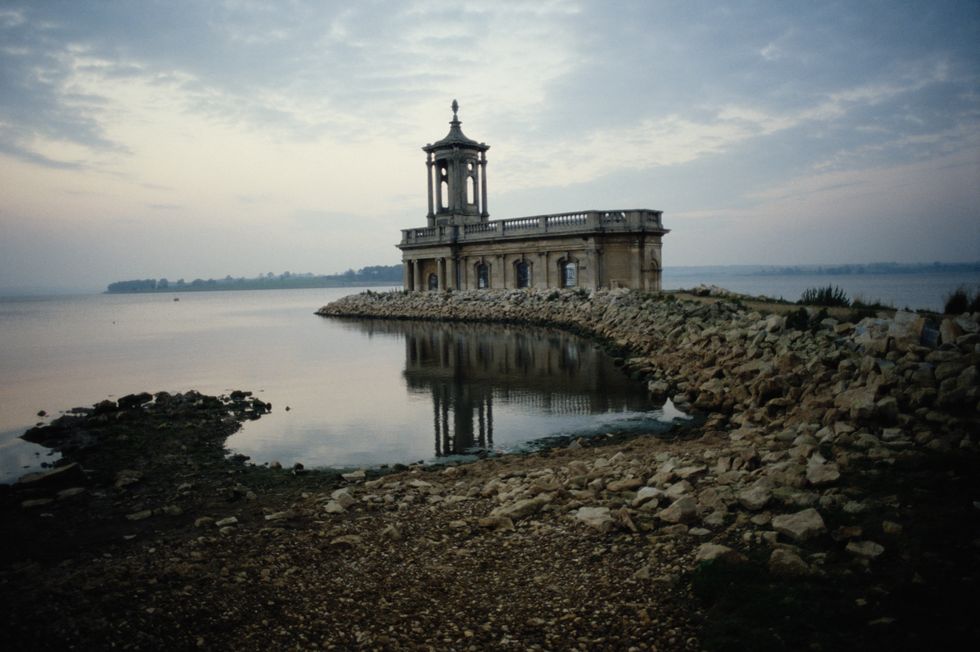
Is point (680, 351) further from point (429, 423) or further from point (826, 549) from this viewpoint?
point (826, 549)

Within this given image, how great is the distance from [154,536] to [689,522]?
6695 mm

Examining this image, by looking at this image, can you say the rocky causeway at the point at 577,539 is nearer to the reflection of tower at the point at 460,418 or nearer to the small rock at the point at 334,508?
the small rock at the point at 334,508

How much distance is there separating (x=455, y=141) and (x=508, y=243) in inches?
429

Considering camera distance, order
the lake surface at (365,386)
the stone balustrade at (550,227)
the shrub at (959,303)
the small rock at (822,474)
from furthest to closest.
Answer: the stone balustrade at (550,227)
the shrub at (959,303)
the lake surface at (365,386)
the small rock at (822,474)

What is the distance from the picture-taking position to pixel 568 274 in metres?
42.7

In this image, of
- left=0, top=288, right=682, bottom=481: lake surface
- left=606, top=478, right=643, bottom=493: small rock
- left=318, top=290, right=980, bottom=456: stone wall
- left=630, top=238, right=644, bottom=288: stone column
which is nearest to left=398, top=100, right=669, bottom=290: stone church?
left=630, top=238, right=644, bottom=288: stone column

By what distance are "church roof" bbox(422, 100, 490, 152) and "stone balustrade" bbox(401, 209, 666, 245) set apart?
664cm

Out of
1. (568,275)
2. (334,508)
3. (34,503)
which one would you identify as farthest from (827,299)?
(34,503)

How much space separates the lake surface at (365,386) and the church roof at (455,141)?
17.8 meters

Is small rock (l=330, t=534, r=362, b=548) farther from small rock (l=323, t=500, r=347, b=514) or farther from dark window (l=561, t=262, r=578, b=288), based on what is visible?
dark window (l=561, t=262, r=578, b=288)

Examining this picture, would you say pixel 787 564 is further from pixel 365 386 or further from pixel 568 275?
pixel 568 275

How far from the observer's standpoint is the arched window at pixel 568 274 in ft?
138

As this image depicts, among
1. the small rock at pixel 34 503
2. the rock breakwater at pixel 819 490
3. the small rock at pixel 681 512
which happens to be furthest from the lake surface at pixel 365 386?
the small rock at pixel 681 512

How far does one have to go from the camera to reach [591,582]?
6.18 m
